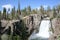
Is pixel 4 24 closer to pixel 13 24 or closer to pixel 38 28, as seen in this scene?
pixel 13 24

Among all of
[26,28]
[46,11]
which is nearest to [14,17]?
[26,28]

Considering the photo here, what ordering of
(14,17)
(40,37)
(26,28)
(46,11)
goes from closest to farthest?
(40,37) < (26,28) < (14,17) < (46,11)

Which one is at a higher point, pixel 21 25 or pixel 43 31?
pixel 21 25

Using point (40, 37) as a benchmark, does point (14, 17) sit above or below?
above

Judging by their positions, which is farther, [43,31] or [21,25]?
[43,31]

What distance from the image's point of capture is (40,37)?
24.9 m

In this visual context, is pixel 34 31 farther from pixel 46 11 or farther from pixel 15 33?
pixel 46 11

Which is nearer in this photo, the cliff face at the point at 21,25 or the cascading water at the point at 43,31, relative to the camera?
the cliff face at the point at 21,25

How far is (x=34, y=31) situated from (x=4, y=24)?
4.75m

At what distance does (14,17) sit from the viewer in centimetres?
2912

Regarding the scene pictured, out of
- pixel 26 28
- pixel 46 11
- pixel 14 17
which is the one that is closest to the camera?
pixel 26 28

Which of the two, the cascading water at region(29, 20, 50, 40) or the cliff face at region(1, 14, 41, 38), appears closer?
the cliff face at region(1, 14, 41, 38)

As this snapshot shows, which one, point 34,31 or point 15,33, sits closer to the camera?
point 15,33

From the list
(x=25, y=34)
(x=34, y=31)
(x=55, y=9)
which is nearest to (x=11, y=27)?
(x=25, y=34)
